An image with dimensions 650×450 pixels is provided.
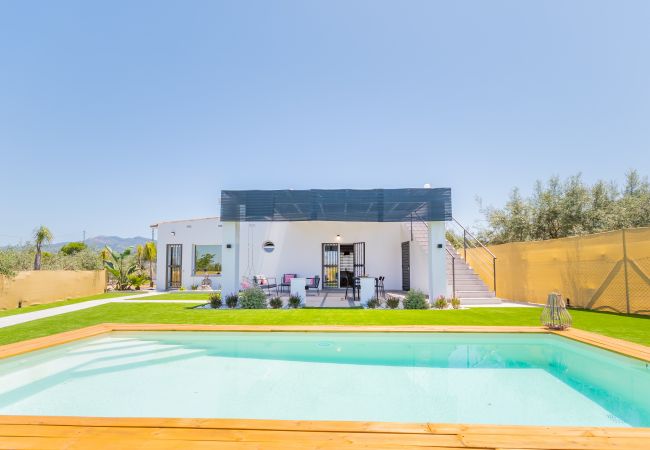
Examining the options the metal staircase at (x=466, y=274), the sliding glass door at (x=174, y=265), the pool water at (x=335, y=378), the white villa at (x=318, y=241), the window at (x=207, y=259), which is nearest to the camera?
the pool water at (x=335, y=378)

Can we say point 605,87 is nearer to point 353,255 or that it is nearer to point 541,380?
point 353,255

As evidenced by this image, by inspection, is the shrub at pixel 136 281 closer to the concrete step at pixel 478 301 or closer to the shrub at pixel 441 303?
the shrub at pixel 441 303

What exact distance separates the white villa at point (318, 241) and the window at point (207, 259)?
6cm

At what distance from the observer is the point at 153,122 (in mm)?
14844

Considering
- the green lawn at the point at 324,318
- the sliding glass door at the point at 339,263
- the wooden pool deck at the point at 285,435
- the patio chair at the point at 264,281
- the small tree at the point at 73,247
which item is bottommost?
the green lawn at the point at 324,318

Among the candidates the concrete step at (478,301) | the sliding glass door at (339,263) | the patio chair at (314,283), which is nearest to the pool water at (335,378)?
the concrete step at (478,301)

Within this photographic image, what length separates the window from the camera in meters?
18.7

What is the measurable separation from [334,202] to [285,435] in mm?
8881

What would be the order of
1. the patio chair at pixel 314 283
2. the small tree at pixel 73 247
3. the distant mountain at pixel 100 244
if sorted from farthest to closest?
1. the small tree at pixel 73 247
2. the distant mountain at pixel 100 244
3. the patio chair at pixel 314 283

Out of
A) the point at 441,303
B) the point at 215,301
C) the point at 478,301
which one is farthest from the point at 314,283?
the point at 478,301

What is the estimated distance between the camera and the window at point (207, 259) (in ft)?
61.2

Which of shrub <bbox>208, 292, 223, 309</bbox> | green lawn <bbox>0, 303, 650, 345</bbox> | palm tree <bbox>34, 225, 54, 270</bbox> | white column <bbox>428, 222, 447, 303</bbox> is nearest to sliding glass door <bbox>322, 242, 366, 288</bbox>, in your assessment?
white column <bbox>428, 222, 447, 303</bbox>

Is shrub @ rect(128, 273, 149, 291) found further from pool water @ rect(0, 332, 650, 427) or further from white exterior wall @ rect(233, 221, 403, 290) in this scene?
pool water @ rect(0, 332, 650, 427)

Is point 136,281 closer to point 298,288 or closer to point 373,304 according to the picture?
point 298,288
